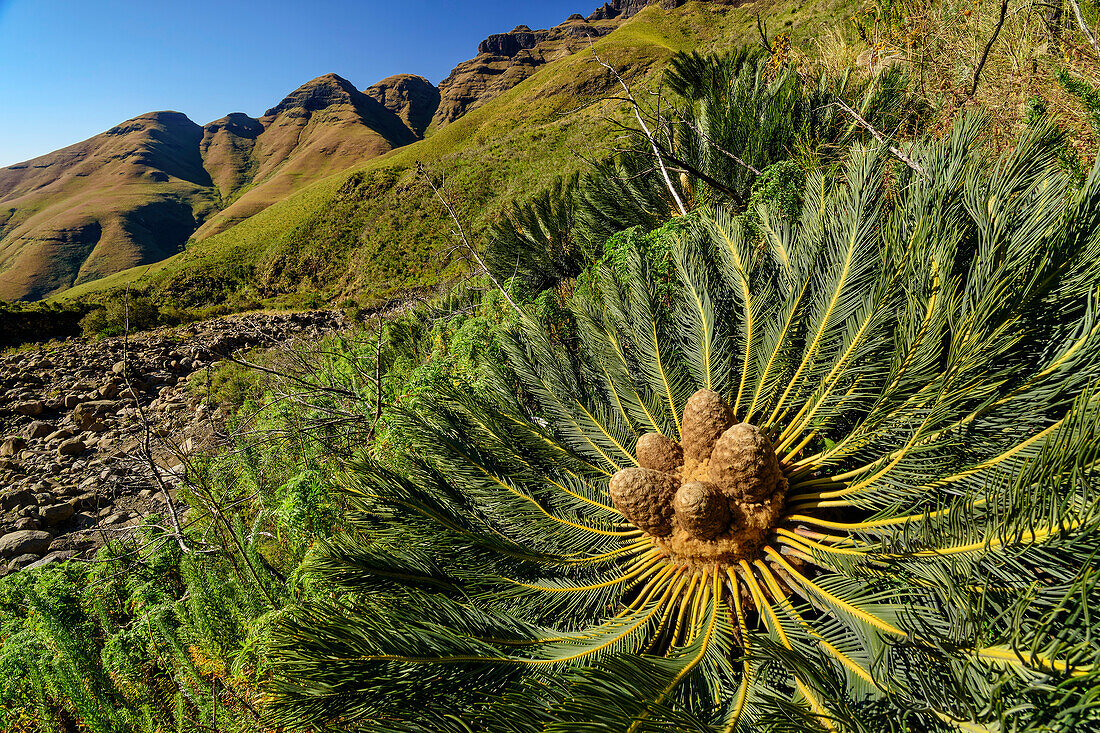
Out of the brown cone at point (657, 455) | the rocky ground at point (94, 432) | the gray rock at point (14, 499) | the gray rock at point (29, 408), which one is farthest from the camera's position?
the gray rock at point (29, 408)

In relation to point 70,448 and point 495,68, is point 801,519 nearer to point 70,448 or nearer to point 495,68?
point 70,448

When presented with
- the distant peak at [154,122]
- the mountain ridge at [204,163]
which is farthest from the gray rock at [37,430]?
the distant peak at [154,122]

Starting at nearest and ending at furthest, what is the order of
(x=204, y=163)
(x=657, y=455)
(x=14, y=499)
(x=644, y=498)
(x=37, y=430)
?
(x=644, y=498), (x=657, y=455), (x=14, y=499), (x=37, y=430), (x=204, y=163)

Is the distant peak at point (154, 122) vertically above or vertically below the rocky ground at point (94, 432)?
above

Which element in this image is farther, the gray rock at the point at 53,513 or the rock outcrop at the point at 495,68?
the rock outcrop at the point at 495,68

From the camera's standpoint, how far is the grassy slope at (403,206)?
1931 cm

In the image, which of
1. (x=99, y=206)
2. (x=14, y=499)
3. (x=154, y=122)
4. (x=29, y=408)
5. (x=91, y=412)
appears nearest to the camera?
A: (x=14, y=499)

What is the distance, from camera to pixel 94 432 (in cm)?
710

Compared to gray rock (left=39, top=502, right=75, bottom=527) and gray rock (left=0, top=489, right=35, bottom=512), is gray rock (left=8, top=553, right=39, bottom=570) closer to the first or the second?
gray rock (left=39, top=502, right=75, bottom=527)

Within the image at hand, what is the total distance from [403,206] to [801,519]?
2531 centimetres

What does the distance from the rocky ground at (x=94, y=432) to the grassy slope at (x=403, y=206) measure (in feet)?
23.1

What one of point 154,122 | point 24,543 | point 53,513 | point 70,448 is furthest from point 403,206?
point 154,122

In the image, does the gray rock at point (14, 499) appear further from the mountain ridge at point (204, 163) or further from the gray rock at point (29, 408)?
the mountain ridge at point (204, 163)

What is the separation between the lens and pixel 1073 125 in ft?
6.90
